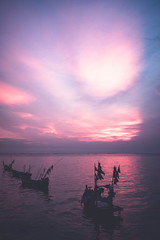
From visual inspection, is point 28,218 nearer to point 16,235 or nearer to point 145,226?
point 16,235

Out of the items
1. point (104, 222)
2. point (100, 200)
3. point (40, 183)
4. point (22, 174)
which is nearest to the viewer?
point (104, 222)

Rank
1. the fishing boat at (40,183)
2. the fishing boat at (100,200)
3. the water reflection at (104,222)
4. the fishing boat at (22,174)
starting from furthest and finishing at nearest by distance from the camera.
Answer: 1. the fishing boat at (22,174)
2. the fishing boat at (40,183)
3. the fishing boat at (100,200)
4. the water reflection at (104,222)

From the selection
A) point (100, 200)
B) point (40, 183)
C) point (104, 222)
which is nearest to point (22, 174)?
point (40, 183)

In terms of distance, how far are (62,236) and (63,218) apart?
4990 mm

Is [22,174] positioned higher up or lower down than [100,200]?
higher up

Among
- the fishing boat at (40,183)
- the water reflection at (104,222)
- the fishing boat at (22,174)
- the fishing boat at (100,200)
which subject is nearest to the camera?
the water reflection at (104,222)

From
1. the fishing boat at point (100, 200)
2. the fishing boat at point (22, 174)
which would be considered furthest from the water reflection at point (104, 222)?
the fishing boat at point (22, 174)

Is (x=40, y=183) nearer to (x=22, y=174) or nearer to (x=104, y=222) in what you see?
(x=104, y=222)

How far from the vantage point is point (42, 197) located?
1432 inches

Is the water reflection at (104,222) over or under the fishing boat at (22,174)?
under

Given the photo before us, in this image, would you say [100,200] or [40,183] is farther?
[40,183]

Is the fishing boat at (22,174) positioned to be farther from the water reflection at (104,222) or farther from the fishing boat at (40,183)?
the water reflection at (104,222)

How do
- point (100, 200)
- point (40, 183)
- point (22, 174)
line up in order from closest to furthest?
point (100, 200) < point (40, 183) < point (22, 174)

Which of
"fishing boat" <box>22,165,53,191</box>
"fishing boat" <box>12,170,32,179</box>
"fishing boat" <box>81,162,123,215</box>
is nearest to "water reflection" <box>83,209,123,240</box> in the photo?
"fishing boat" <box>81,162,123,215</box>
